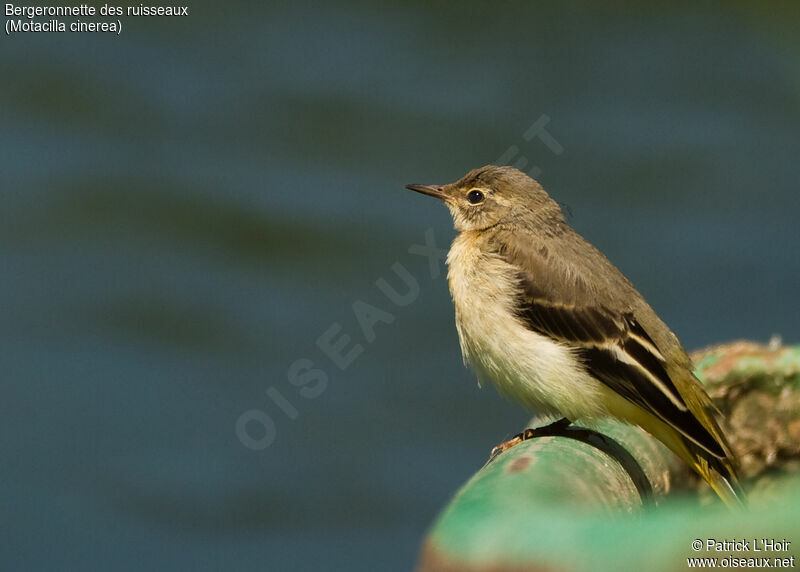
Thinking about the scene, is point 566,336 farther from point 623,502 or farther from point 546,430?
point 623,502

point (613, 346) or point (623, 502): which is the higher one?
point (613, 346)

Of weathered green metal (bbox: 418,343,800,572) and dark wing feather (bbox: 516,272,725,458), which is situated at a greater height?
dark wing feather (bbox: 516,272,725,458)

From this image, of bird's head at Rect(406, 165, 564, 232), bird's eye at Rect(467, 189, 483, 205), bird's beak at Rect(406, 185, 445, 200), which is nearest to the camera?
bird's head at Rect(406, 165, 564, 232)

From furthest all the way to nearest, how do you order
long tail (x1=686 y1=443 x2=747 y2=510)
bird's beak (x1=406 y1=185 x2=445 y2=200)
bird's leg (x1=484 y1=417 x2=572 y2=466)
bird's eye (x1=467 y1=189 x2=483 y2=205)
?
bird's beak (x1=406 y1=185 x2=445 y2=200)
bird's eye (x1=467 y1=189 x2=483 y2=205)
bird's leg (x1=484 y1=417 x2=572 y2=466)
long tail (x1=686 y1=443 x2=747 y2=510)

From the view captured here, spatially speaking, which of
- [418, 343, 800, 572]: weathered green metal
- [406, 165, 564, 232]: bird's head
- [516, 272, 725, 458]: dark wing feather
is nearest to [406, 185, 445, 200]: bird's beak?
[406, 165, 564, 232]: bird's head

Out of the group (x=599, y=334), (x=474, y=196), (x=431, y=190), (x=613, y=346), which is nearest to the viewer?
(x=613, y=346)

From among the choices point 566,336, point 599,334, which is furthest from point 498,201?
point 599,334

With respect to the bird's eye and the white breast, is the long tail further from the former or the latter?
the bird's eye

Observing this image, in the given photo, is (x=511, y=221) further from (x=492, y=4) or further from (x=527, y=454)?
(x=492, y=4)
